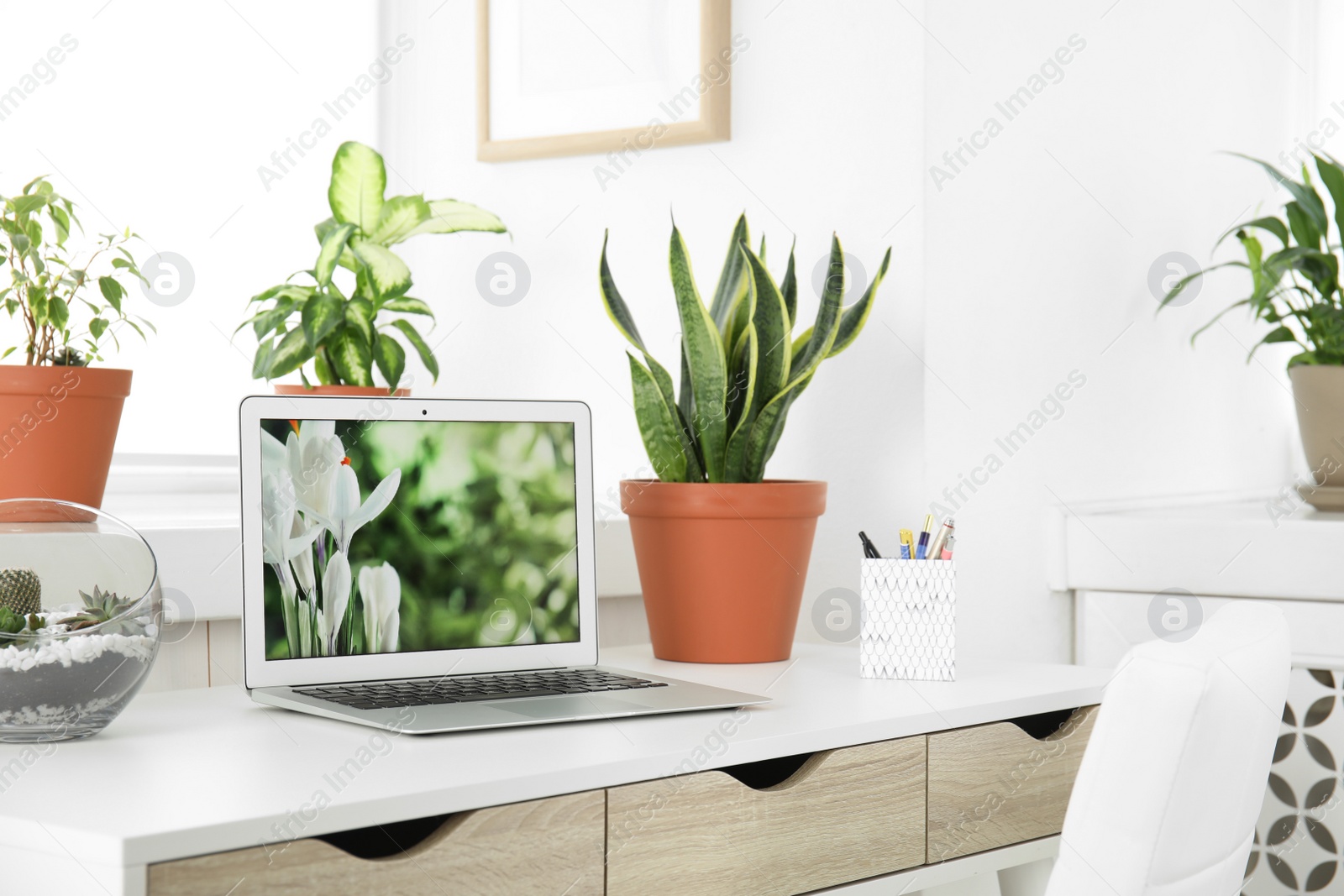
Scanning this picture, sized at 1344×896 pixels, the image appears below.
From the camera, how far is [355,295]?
5.33 feet

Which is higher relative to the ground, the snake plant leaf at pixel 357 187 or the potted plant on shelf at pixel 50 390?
the snake plant leaf at pixel 357 187

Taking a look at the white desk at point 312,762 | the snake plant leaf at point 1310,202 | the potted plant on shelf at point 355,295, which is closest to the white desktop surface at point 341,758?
the white desk at point 312,762

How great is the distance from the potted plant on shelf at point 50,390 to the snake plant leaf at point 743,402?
605mm

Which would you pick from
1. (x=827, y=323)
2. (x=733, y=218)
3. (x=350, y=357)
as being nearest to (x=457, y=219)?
(x=350, y=357)

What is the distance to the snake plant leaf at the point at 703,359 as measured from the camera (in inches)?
52.9

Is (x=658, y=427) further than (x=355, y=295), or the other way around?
(x=355, y=295)

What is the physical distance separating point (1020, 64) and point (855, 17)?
21 centimetres

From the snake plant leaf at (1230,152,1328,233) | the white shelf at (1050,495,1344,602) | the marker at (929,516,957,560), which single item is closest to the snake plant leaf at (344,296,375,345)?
the marker at (929,516,957,560)

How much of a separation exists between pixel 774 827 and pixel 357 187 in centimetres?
106

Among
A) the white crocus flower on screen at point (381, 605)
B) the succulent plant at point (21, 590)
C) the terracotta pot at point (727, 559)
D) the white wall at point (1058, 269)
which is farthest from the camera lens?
the white wall at point (1058, 269)

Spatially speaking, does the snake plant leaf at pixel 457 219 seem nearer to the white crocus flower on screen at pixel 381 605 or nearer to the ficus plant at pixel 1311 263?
the white crocus flower on screen at pixel 381 605

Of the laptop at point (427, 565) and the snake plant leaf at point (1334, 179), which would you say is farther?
the snake plant leaf at point (1334, 179)

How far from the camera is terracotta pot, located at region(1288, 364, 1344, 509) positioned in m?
1.65

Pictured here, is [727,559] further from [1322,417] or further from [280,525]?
[1322,417]
